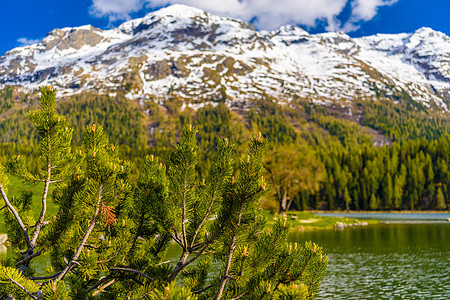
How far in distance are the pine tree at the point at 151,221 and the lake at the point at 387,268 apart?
19952 millimetres

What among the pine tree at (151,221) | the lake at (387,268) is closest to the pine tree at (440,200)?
the lake at (387,268)

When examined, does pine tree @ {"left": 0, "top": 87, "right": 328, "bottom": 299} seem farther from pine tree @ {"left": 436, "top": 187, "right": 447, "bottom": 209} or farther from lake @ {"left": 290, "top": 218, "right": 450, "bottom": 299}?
pine tree @ {"left": 436, "top": 187, "right": 447, "bottom": 209}

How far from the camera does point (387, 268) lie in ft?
110

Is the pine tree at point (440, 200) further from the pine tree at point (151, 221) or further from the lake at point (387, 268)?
the pine tree at point (151, 221)

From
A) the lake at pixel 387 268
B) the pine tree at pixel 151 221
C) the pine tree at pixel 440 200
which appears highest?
the pine tree at pixel 151 221

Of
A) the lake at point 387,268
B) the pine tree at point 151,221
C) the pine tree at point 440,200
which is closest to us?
the pine tree at point 151,221

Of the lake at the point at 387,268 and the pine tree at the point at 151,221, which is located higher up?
the pine tree at the point at 151,221

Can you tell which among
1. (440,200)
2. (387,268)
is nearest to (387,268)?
(387,268)

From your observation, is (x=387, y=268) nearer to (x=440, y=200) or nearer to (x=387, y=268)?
(x=387, y=268)

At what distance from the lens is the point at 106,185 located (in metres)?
6.62

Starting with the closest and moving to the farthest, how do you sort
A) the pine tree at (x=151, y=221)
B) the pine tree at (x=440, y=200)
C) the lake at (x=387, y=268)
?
the pine tree at (x=151, y=221)
the lake at (x=387, y=268)
the pine tree at (x=440, y=200)

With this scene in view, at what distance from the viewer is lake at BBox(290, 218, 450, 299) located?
25500mm

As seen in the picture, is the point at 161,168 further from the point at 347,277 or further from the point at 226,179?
the point at 347,277

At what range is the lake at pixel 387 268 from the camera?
83.7 ft
